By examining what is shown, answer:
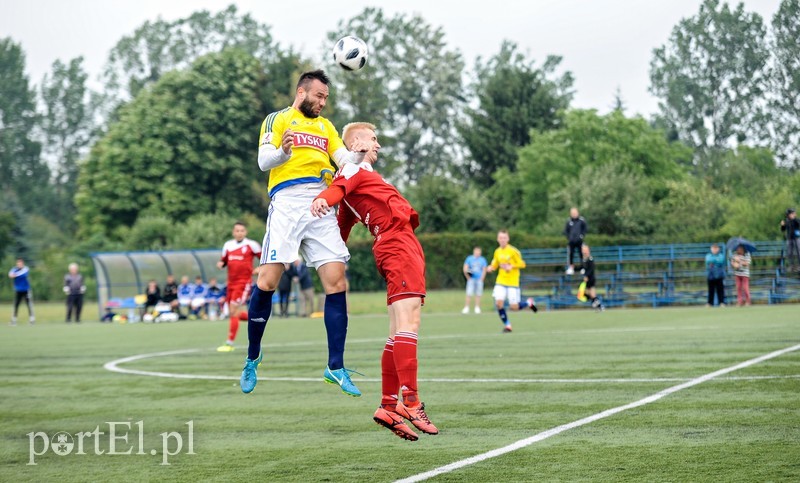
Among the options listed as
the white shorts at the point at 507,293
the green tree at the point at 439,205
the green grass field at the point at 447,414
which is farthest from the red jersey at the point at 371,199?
the green tree at the point at 439,205

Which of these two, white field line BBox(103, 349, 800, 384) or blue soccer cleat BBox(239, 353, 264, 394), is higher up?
blue soccer cleat BBox(239, 353, 264, 394)

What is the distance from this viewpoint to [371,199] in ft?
27.3

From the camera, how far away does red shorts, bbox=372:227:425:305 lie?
8.06m

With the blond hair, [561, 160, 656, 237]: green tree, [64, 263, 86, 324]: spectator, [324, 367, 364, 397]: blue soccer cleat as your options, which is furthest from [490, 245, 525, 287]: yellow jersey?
[561, 160, 656, 237]: green tree

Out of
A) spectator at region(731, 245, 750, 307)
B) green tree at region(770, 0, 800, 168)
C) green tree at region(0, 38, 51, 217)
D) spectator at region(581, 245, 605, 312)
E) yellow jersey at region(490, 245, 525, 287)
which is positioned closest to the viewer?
yellow jersey at region(490, 245, 525, 287)

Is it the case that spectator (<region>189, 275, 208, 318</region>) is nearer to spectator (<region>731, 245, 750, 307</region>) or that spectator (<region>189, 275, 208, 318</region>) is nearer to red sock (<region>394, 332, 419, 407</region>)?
spectator (<region>731, 245, 750, 307</region>)

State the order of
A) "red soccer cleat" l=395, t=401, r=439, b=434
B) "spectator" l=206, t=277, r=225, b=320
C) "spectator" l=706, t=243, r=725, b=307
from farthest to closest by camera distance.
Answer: "spectator" l=206, t=277, r=225, b=320
"spectator" l=706, t=243, r=725, b=307
"red soccer cleat" l=395, t=401, r=439, b=434

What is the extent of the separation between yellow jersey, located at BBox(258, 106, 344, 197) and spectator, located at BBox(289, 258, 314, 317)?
2607 centimetres

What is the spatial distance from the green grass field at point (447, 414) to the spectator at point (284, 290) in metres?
16.7

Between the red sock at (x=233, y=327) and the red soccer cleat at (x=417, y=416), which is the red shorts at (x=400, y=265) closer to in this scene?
the red soccer cleat at (x=417, y=416)

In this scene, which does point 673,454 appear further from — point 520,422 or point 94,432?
point 94,432

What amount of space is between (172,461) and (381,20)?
273ft

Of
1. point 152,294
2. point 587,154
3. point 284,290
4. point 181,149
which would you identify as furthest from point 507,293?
point 181,149

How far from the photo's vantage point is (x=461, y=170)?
8025 centimetres
